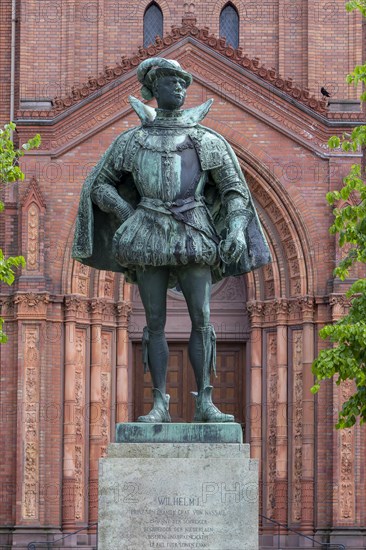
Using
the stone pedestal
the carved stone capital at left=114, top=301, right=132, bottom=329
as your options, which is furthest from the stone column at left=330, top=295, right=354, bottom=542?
the stone pedestal

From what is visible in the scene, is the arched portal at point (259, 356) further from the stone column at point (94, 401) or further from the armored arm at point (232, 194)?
the armored arm at point (232, 194)

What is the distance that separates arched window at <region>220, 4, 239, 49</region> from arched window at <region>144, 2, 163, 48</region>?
4.21 ft

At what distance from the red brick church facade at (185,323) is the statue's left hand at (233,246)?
17.7 metres

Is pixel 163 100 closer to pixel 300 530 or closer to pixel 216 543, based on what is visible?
pixel 216 543

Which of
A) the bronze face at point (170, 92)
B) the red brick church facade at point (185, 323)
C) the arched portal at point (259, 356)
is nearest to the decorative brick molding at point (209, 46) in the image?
the red brick church facade at point (185, 323)

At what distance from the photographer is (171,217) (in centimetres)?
1140

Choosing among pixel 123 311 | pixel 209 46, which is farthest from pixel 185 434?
pixel 209 46

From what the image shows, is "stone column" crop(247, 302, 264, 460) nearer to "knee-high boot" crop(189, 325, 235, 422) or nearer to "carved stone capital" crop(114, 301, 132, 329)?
"carved stone capital" crop(114, 301, 132, 329)

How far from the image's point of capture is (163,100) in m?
11.7

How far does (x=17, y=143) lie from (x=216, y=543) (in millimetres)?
21163

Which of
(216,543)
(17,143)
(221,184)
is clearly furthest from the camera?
(17,143)

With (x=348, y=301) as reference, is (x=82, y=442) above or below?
below

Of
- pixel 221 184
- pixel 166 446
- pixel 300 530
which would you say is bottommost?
pixel 300 530

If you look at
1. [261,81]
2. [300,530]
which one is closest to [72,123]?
[261,81]
